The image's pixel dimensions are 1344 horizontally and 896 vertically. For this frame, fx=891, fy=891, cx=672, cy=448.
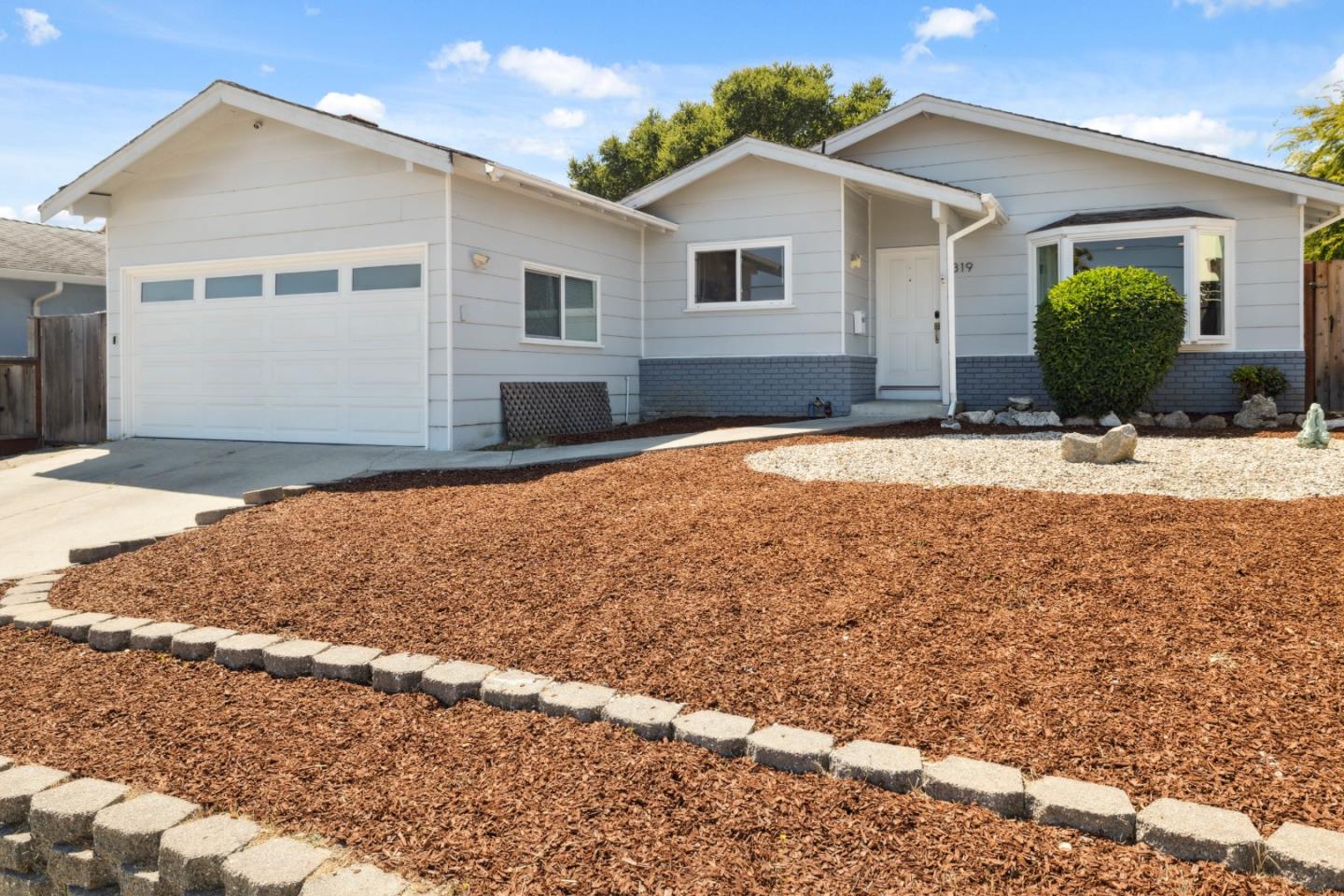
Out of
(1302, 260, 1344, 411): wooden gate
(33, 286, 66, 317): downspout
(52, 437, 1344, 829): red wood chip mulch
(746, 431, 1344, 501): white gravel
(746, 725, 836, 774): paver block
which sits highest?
(33, 286, 66, 317): downspout

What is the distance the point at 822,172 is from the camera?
471 inches

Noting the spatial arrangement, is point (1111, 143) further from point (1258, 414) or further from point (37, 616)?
point (37, 616)

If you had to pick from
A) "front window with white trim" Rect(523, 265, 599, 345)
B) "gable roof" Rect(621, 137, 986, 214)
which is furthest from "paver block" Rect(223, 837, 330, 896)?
"gable roof" Rect(621, 137, 986, 214)

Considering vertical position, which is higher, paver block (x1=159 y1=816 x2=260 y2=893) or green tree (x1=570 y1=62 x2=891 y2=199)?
green tree (x1=570 y1=62 x2=891 y2=199)

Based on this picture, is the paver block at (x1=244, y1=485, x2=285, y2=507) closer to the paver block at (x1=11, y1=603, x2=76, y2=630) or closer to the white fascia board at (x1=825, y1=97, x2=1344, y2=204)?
the paver block at (x1=11, y1=603, x2=76, y2=630)

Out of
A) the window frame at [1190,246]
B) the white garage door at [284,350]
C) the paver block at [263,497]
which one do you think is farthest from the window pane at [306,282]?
the window frame at [1190,246]

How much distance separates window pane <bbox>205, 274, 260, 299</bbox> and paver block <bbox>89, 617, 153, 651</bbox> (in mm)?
7146

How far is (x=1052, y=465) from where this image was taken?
6629 mm

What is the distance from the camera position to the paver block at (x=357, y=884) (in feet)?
7.36

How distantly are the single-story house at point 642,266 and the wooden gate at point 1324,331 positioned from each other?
26.7 inches

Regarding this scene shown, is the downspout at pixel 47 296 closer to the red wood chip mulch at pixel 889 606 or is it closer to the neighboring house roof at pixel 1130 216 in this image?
the red wood chip mulch at pixel 889 606

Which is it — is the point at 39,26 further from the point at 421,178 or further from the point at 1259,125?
the point at 1259,125

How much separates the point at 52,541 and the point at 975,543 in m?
6.38

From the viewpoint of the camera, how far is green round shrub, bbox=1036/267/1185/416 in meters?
10.3
